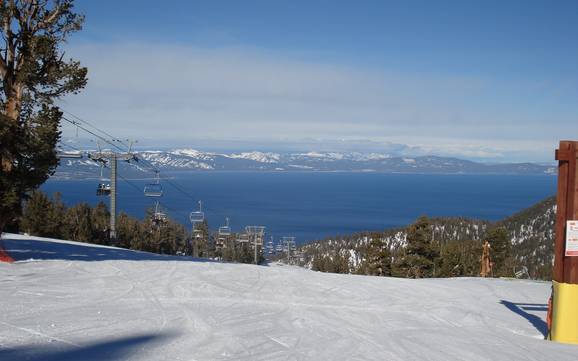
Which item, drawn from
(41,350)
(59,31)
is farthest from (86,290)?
(59,31)

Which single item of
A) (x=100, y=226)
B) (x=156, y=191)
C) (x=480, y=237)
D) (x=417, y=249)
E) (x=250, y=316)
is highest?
(x=156, y=191)

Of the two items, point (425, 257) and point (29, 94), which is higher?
point (29, 94)

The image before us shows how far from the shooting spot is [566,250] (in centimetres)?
718

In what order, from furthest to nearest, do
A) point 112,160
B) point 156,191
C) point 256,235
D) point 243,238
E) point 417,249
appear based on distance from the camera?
point 243,238 → point 256,235 → point 156,191 → point 417,249 → point 112,160

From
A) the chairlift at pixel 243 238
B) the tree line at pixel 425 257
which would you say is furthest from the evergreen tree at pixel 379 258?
the chairlift at pixel 243 238

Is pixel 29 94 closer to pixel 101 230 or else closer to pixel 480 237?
pixel 101 230

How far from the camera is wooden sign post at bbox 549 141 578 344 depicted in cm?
711

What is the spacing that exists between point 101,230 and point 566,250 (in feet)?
141

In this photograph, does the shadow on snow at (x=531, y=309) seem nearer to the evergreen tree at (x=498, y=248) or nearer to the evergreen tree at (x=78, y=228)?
the evergreen tree at (x=498, y=248)

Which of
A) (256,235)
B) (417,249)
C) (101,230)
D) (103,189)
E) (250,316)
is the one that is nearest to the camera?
(250,316)

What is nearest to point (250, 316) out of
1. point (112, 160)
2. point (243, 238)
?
point (112, 160)

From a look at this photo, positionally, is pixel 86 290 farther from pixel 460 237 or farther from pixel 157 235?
pixel 460 237

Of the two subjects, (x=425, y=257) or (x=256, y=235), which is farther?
(x=256, y=235)

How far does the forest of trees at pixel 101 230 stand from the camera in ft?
121
